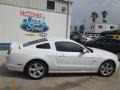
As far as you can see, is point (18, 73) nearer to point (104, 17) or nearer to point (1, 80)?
point (1, 80)

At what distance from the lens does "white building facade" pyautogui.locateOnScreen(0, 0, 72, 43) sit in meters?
18.6

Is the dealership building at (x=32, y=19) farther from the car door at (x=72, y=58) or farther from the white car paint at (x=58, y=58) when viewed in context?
the car door at (x=72, y=58)

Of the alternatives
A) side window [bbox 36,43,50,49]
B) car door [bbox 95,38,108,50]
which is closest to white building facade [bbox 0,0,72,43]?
car door [bbox 95,38,108,50]

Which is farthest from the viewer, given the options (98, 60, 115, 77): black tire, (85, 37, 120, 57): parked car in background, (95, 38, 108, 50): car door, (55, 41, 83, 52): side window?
(95, 38, 108, 50): car door

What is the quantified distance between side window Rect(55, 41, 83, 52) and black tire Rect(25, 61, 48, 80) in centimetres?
93

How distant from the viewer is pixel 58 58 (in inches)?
377

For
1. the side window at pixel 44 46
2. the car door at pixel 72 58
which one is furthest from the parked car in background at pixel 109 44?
the side window at pixel 44 46

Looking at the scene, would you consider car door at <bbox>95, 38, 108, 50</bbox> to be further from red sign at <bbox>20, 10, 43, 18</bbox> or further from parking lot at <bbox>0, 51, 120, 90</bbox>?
parking lot at <bbox>0, 51, 120, 90</bbox>

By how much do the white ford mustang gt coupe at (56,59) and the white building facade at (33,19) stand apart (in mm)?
9260

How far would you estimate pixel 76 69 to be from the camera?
388 inches

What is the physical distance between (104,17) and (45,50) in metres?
110

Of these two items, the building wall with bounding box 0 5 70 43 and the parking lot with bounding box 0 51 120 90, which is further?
the building wall with bounding box 0 5 70 43

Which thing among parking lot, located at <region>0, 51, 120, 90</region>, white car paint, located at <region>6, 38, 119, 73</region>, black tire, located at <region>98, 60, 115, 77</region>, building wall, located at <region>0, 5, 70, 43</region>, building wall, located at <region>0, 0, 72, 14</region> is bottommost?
parking lot, located at <region>0, 51, 120, 90</region>

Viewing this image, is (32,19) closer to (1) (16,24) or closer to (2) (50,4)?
(1) (16,24)
